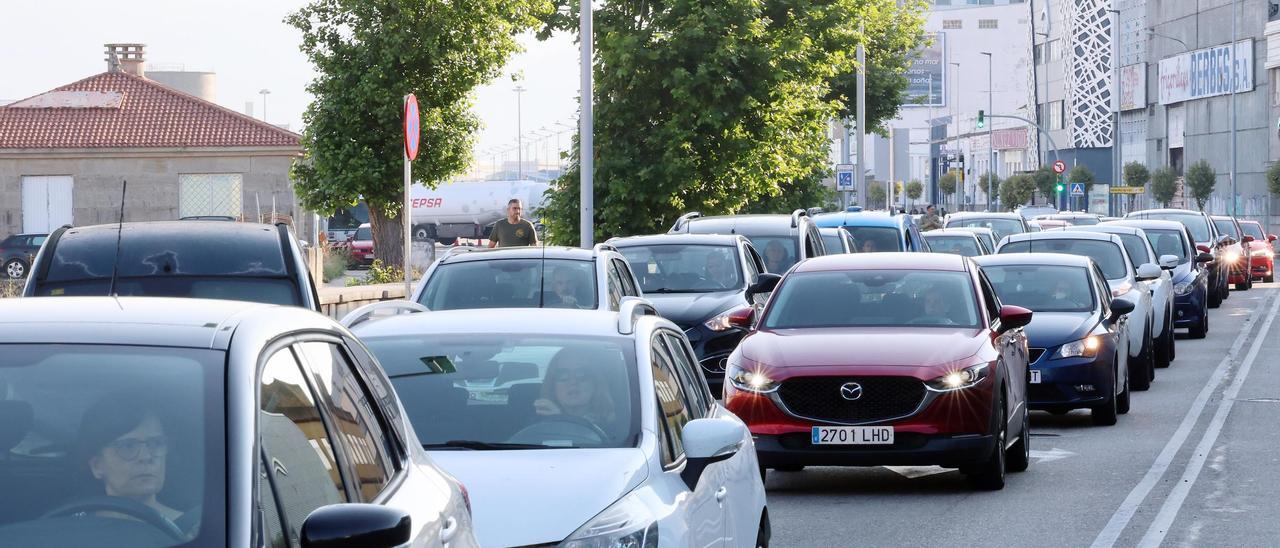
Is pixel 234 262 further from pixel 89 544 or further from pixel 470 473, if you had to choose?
pixel 89 544

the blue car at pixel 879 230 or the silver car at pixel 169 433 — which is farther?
the blue car at pixel 879 230

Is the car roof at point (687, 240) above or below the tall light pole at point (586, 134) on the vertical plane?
below

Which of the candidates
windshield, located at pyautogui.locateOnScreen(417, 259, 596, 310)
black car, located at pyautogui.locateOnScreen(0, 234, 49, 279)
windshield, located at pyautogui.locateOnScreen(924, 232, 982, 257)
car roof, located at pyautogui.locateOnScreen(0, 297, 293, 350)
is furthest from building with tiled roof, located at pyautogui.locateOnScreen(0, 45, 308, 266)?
car roof, located at pyautogui.locateOnScreen(0, 297, 293, 350)

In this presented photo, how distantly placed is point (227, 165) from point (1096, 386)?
47.7m

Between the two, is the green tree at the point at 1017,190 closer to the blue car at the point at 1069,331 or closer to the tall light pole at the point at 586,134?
the tall light pole at the point at 586,134

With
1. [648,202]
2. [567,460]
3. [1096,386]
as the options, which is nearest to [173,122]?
[648,202]

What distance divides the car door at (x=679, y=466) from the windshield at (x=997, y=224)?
30354 mm

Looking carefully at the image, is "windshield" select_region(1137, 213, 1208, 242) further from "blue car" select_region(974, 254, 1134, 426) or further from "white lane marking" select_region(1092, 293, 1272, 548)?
"blue car" select_region(974, 254, 1134, 426)

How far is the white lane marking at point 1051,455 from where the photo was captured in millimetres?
13172

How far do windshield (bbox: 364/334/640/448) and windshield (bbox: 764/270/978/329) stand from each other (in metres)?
5.68

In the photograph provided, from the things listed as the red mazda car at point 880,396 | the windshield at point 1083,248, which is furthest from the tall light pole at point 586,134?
the red mazda car at point 880,396

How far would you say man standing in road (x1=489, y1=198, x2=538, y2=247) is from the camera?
21344 mm

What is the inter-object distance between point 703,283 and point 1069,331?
3.82 meters

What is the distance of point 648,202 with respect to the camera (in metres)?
30.8
